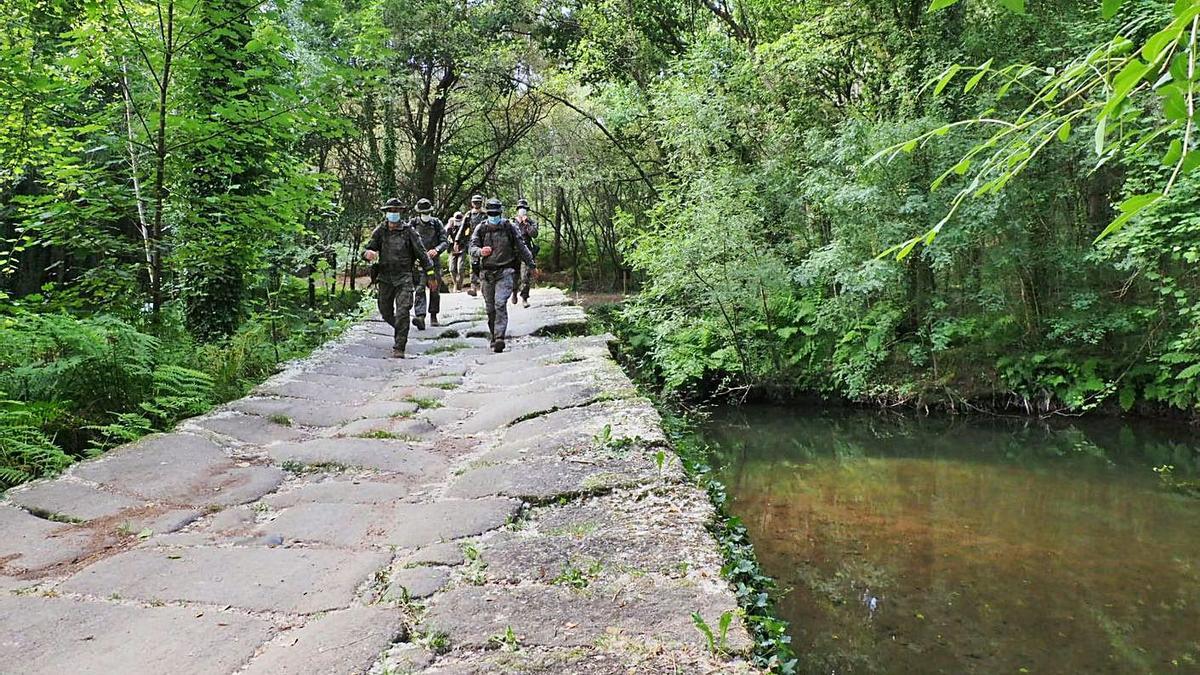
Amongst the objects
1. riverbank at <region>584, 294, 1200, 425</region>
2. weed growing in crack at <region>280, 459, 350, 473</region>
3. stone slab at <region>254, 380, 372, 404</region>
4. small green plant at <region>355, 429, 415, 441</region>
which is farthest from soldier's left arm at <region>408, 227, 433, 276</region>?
weed growing in crack at <region>280, 459, 350, 473</region>

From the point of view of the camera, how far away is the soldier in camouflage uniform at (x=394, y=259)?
8.16m

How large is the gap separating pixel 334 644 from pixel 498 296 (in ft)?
21.5

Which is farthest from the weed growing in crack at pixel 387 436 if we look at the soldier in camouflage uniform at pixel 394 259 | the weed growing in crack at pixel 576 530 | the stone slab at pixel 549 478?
the soldier in camouflage uniform at pixel 394 259

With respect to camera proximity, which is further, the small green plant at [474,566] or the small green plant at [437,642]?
the small green plant at [474,566]

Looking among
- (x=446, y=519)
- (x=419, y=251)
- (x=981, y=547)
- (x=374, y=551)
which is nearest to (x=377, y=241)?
(x=419, y=251)

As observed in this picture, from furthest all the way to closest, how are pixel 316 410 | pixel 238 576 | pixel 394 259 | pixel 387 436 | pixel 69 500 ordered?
pixel 394 259
pixel 316 410
pixel 387 436
pixel 69 500
pixel 238 576

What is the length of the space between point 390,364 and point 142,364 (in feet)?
8.42

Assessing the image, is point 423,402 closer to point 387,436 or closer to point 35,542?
point 387,436

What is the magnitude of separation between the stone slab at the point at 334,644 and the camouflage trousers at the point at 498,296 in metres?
5.97

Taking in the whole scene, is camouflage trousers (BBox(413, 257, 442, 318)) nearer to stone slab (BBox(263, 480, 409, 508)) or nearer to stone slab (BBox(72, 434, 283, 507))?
stone slab (BBox(72, 434, 283, 507))

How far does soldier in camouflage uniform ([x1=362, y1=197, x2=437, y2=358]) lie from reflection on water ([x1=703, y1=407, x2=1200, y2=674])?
184 inches

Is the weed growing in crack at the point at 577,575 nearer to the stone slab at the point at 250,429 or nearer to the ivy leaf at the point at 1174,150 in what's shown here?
the ivy leaf at the point at 1174,150

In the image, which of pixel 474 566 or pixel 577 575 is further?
pixel 474 566

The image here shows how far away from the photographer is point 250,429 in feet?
14.2
